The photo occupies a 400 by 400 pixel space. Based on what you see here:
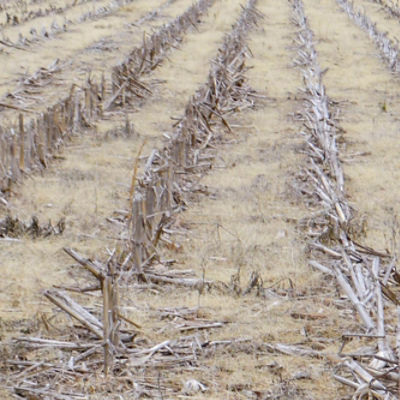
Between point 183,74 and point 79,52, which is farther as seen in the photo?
point 79,52

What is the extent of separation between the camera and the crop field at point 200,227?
5574mm

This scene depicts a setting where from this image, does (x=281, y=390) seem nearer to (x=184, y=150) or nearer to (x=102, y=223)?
(x=102, y=223)

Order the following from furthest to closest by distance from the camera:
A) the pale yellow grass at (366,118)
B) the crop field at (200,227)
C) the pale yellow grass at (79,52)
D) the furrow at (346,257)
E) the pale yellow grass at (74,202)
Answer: the pale yellow grass at (79,52) → the pale yellow grass at (366,118) → the pale yellow grass at (74,202) → the crop field at (200,227) → the furrow at (346,257)

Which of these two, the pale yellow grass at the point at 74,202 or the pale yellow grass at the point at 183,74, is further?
the pale yellow grass at the point at 183,74

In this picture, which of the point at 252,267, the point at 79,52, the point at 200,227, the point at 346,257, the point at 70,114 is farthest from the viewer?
the point at 79,52

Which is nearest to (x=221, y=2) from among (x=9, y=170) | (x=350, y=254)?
(x=9, y=170)

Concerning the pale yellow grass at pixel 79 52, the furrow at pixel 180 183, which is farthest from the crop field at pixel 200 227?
the pale yellow grass at pixel 79 52

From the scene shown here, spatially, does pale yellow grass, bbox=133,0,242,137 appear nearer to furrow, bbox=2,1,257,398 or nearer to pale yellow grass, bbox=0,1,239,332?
pale yellow grass, bbox=0,1,239,332

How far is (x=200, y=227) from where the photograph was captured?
29.5 ft

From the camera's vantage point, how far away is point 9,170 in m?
10.1

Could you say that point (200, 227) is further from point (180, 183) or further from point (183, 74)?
point (183, 74)

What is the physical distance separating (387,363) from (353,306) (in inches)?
48.0

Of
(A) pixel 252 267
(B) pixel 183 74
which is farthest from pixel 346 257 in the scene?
(B) pixel 183 74

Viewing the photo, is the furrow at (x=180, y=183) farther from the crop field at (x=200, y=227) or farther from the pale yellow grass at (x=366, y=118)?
the pale yellow grass at (x=366, y=118)
